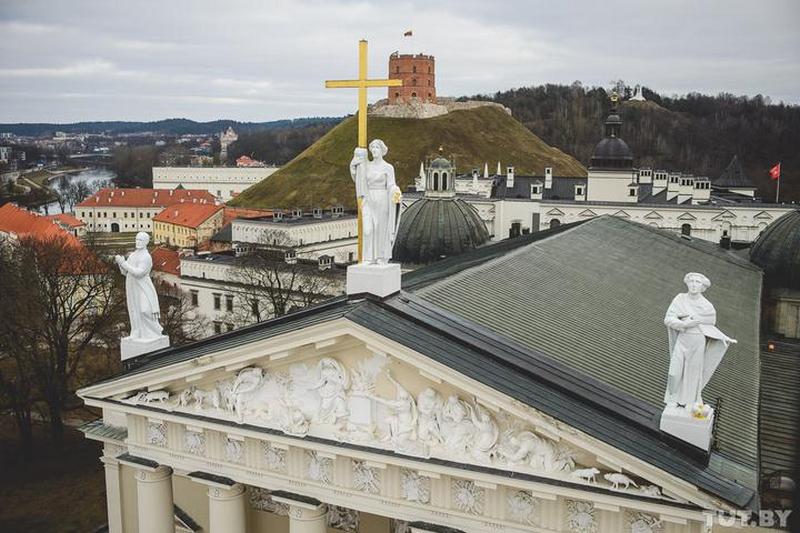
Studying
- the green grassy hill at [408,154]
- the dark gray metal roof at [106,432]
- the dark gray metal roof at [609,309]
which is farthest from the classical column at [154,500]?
the green grassy hill at [408,154]

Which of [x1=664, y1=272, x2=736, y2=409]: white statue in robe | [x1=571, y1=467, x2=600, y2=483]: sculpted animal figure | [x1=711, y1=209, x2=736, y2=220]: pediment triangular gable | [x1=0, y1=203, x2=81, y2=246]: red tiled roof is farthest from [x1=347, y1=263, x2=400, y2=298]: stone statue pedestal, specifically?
[x1=0, y1=203, x2=81, y2=246]: red tiled roof

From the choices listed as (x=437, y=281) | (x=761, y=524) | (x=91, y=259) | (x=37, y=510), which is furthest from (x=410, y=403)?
(x=91, y=259)

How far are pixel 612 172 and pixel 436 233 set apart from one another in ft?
123

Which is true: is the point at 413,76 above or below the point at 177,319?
above

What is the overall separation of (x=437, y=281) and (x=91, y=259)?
29.3m

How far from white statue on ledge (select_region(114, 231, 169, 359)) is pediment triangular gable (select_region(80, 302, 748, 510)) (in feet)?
5.57

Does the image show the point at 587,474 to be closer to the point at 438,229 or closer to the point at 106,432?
the point at 106,432

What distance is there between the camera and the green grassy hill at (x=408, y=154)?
146m

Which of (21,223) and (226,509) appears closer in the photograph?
(226,509)

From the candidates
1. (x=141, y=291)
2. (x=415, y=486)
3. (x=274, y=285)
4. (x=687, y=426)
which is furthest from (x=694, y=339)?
(x=274, y=285)

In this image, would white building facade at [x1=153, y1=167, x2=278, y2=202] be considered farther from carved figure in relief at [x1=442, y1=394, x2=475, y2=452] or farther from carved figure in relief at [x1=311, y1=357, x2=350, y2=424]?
carved figure in relief at [x1=442, y1=394, x2=475, y2=452]

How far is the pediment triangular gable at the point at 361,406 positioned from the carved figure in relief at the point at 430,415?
0.02 metres

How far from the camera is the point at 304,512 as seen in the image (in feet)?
45.8

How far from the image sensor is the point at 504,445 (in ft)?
39.9
